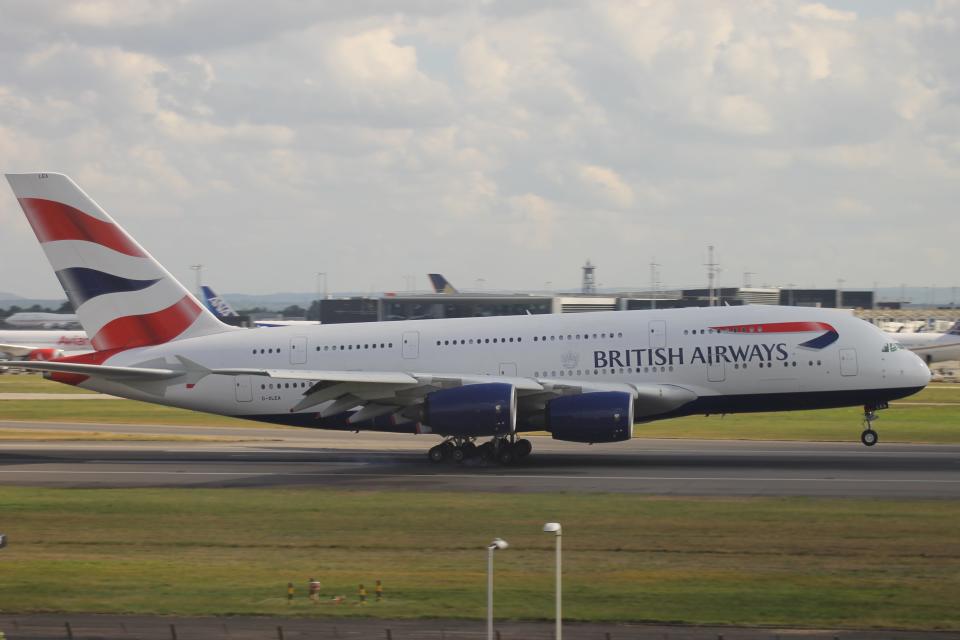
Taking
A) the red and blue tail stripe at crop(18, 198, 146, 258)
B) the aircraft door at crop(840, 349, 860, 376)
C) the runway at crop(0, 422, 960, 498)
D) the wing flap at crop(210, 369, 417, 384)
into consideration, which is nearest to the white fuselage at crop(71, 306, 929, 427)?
the aircraft door at crop(840, 349, 860, 376)

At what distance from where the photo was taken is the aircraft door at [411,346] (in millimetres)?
40062

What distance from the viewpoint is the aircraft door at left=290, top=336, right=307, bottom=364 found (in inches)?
1608

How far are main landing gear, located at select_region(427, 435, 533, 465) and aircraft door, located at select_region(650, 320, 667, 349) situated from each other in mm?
5530

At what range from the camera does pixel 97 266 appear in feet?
134

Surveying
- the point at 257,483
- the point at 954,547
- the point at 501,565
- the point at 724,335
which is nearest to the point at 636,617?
the point at 501,565

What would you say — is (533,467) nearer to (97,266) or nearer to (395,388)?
(395,388)

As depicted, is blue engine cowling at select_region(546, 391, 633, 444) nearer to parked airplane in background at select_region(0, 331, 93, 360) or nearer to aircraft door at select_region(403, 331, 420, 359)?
aircraft door at select_region(403, 331, 420, 359)

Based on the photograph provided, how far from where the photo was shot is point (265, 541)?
25062mm

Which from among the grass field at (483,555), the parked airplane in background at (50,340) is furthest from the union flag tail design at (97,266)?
the parked airplane in background at (50,340)

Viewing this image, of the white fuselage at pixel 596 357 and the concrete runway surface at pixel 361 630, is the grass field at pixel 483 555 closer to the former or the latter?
the concrete runway surface at pixel 361 630

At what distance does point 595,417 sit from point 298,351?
438 inches

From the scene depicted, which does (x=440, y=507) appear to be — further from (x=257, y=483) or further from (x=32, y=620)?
(x=32, y=620)

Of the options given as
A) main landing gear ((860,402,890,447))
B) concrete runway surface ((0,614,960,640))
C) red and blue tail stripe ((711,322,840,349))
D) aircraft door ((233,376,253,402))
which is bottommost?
concrete runway surface ((0,614,960,640))

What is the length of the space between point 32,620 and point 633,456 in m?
25.6
